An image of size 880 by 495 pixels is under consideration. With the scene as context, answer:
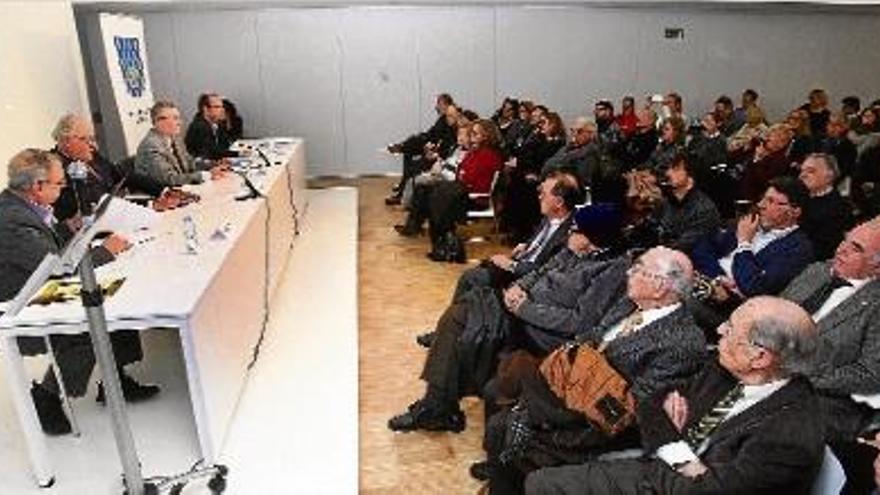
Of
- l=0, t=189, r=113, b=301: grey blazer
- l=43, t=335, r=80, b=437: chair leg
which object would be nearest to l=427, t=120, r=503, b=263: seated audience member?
l=43, t=335, r=80, b=437: chair leg

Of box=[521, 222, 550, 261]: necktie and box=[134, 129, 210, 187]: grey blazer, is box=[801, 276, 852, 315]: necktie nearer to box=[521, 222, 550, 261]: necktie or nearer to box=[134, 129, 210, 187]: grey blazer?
box=[521, 222, 550, 261]: necktie

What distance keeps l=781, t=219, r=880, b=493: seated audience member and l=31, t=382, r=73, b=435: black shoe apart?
319 centimetres

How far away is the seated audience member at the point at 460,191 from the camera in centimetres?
579

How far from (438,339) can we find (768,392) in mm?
1596

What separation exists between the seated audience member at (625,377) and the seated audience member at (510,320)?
37 centimetres

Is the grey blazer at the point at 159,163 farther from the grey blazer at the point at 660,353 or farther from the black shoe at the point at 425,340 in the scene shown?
the grey blazer at the point at 660,353

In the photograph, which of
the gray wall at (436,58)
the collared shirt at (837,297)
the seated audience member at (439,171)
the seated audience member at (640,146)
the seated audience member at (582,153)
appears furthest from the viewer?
the gray wall at (436,58)

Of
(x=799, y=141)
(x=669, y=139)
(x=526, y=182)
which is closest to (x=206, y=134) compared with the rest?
(x=526, y=182)

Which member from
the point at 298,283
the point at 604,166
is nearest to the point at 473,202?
the point at 604,166

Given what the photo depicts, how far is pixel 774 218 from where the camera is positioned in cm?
339

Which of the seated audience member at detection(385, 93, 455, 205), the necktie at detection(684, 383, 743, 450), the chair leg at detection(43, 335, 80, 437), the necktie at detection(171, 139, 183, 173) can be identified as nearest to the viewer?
the necktie at detection(684, 383, 743, 450)

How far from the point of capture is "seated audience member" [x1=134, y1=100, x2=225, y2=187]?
4.98 metres

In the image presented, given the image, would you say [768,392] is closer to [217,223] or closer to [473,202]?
[217,223]

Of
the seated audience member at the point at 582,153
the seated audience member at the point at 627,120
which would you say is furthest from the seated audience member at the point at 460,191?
the seated audience member at the point at 627,120
